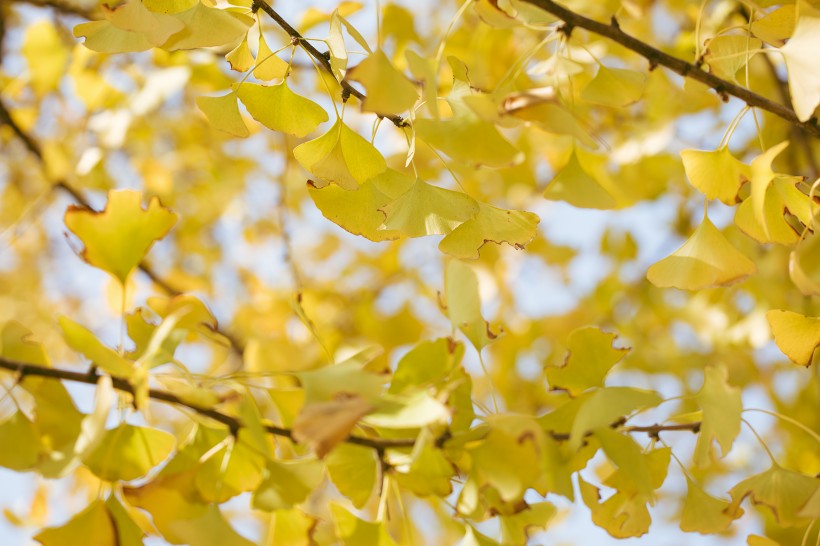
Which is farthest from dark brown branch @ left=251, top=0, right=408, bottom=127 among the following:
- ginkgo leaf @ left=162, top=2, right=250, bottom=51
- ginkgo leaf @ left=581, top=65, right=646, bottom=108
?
ginkgo leaf @ left=581, top=65, right=646, bottom=108

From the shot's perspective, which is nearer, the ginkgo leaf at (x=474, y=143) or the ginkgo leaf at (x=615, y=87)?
the ginkgo leaf at (x=474, y=143)

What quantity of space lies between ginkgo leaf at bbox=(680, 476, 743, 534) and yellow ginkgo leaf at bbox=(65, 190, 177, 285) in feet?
1.21

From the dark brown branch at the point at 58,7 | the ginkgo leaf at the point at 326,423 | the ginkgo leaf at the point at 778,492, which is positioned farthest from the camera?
the dark brown branch at the point at 58,7

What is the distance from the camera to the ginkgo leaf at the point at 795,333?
421 mm

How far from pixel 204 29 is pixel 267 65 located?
0.06 m

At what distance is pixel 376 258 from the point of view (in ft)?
5.20

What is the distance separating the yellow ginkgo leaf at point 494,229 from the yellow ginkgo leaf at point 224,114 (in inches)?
5.8

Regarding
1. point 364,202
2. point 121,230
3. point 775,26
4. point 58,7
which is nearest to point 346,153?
point 364,202

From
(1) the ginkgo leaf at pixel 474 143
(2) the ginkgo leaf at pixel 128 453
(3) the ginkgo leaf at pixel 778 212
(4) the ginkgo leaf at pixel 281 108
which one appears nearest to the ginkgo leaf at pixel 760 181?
(3) the ginkgo leaf at pixel 778 212

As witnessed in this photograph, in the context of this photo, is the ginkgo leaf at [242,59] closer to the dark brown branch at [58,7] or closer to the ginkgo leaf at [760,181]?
the ginkgo leaf at [760,181]

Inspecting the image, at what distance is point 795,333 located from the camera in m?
0.42

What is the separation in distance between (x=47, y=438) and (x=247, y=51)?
A: 275mm

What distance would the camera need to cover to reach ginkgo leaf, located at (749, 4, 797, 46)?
0.42 meters

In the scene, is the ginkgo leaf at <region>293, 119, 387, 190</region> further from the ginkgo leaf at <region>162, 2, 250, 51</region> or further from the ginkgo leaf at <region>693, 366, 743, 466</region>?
the ginkgo leaf at <region>693, 366, 743, 466</region>
